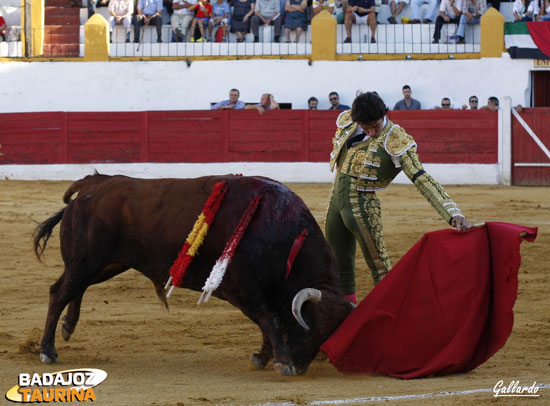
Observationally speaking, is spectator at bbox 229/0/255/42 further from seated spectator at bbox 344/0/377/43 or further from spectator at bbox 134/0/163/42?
seated spectator at bbox 344/0/377/43

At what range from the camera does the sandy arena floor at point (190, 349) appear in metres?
3.28

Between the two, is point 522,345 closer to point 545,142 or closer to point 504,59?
point 545,142

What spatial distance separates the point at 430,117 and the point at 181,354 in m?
9.01

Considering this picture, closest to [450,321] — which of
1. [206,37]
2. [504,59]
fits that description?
[504,59]

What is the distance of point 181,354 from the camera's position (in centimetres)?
426

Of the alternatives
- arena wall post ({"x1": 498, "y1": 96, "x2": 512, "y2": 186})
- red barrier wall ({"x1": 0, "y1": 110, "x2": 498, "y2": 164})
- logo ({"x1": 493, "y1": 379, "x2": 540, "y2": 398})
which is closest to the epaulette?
logo ({"x1": 493, "y1": 379, "x2": 540, "y2": 398})

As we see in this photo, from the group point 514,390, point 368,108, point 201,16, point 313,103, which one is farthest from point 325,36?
point 514,390

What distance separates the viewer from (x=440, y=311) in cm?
373

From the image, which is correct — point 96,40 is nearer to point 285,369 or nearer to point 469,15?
point 469,15

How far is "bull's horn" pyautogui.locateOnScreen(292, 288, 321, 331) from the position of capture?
3.61 meters

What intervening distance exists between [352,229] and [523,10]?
10.5m

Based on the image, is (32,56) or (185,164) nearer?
(185,164)

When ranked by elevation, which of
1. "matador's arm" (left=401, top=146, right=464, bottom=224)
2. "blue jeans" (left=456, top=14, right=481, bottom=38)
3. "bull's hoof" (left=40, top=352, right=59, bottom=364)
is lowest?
"bull's hoof" (left=40, top=352, right=59, bottom=364)

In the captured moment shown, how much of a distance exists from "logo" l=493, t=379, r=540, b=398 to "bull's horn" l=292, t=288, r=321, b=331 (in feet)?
2.44
